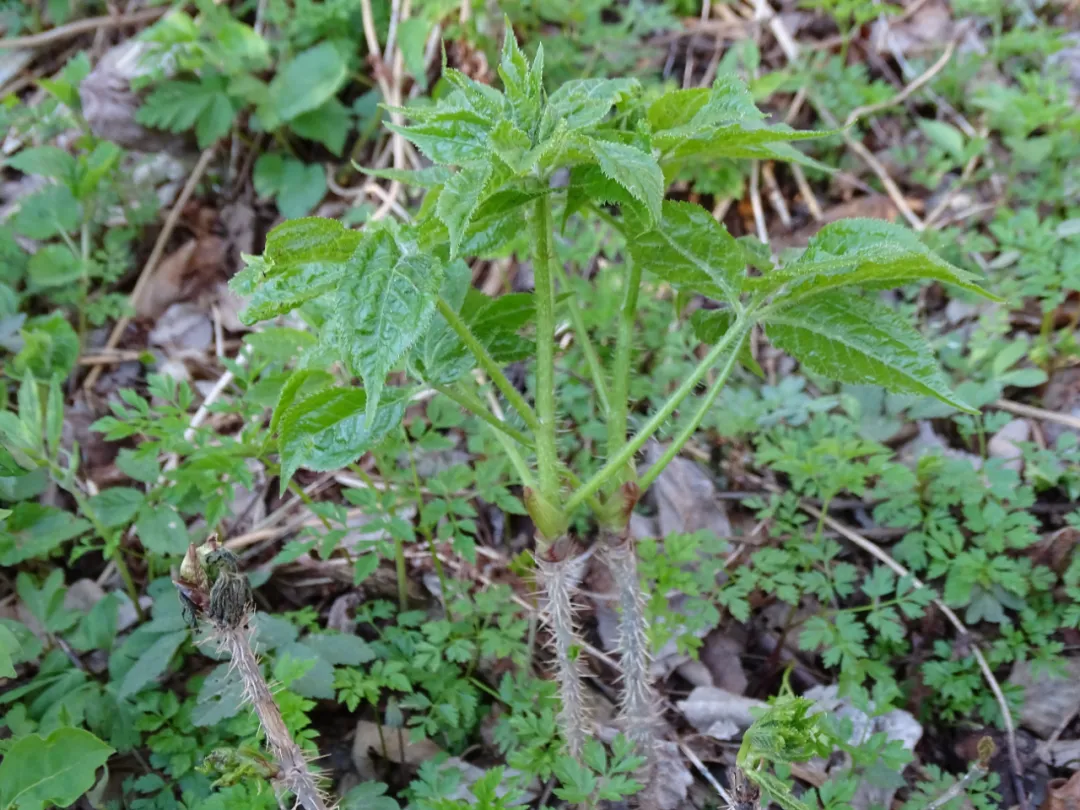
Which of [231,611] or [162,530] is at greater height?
[231,611]

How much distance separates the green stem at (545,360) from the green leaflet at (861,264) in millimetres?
358

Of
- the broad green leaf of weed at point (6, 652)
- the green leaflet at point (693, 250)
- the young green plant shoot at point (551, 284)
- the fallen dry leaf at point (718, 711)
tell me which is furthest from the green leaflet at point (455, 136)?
the fallen dry leaf at point (718, 711)

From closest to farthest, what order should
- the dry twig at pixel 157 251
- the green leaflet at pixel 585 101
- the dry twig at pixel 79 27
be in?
the green leaflet at pixel 585 101 → the dry twig at pixel 157 251 → the dry twig at pixel 79 27

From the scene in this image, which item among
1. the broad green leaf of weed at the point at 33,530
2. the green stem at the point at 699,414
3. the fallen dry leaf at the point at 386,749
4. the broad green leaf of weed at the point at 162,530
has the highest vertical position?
the green stem at the point at 699,414

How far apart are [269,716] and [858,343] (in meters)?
1.13

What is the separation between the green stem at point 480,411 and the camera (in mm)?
1367

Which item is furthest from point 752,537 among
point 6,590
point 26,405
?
point 6,590

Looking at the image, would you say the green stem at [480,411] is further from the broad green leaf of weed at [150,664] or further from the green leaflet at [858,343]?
the broad green leaf of weed at [150,664]

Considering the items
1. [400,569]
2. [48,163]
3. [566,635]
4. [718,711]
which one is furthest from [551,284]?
[48,163]

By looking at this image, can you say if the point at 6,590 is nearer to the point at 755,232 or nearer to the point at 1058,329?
the point at 755,232

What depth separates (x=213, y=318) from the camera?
123 inches

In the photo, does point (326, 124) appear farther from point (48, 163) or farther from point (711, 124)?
point (711, 124)

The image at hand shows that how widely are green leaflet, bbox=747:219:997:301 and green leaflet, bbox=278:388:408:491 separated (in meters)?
0.69

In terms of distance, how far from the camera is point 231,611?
1.10 m
